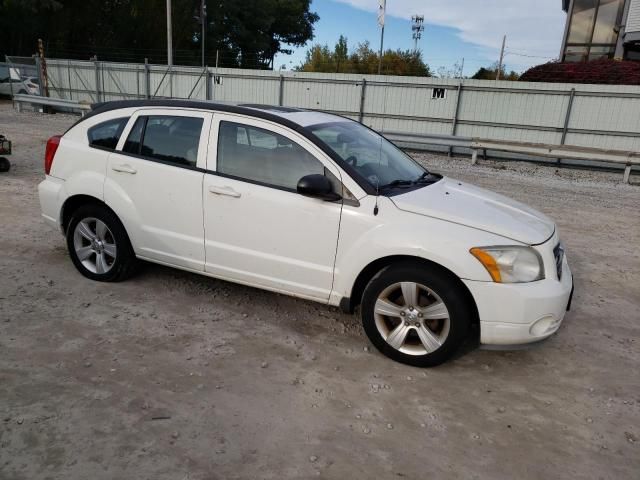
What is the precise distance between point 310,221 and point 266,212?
362 mm

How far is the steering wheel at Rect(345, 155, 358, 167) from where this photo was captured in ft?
12.4

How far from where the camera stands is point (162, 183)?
4.17 m

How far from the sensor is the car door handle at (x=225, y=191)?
12.8ft

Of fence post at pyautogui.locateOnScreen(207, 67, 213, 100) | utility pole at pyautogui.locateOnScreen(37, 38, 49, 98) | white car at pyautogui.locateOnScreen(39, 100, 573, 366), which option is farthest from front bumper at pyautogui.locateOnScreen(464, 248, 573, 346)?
utility pole at pyautogui.locateOnScreen(37, 38, 49, 98)

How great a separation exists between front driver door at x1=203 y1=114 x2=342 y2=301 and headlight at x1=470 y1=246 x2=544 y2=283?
1.01m

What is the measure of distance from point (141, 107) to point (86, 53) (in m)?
39.7

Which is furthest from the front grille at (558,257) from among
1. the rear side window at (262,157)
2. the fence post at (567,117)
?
the fence post at (567,117)

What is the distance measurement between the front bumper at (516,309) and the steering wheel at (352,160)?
3.95ft

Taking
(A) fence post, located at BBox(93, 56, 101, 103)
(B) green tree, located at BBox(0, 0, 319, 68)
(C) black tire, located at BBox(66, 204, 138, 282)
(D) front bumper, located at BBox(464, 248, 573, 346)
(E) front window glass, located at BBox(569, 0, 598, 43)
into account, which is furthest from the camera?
(B) green tree, located at BBox(0, 0, 319, 68)

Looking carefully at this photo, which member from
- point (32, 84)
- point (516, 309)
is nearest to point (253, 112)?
point (516, 309)

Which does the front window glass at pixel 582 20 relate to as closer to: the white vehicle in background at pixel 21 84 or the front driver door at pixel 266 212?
the front driver door at pixel 266 212

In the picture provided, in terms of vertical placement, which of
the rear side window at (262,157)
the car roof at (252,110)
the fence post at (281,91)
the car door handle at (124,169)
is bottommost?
the car door handle at (124,169)

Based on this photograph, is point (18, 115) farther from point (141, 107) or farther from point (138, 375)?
point (138, 375)

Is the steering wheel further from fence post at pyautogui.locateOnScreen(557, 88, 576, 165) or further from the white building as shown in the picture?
the white building
